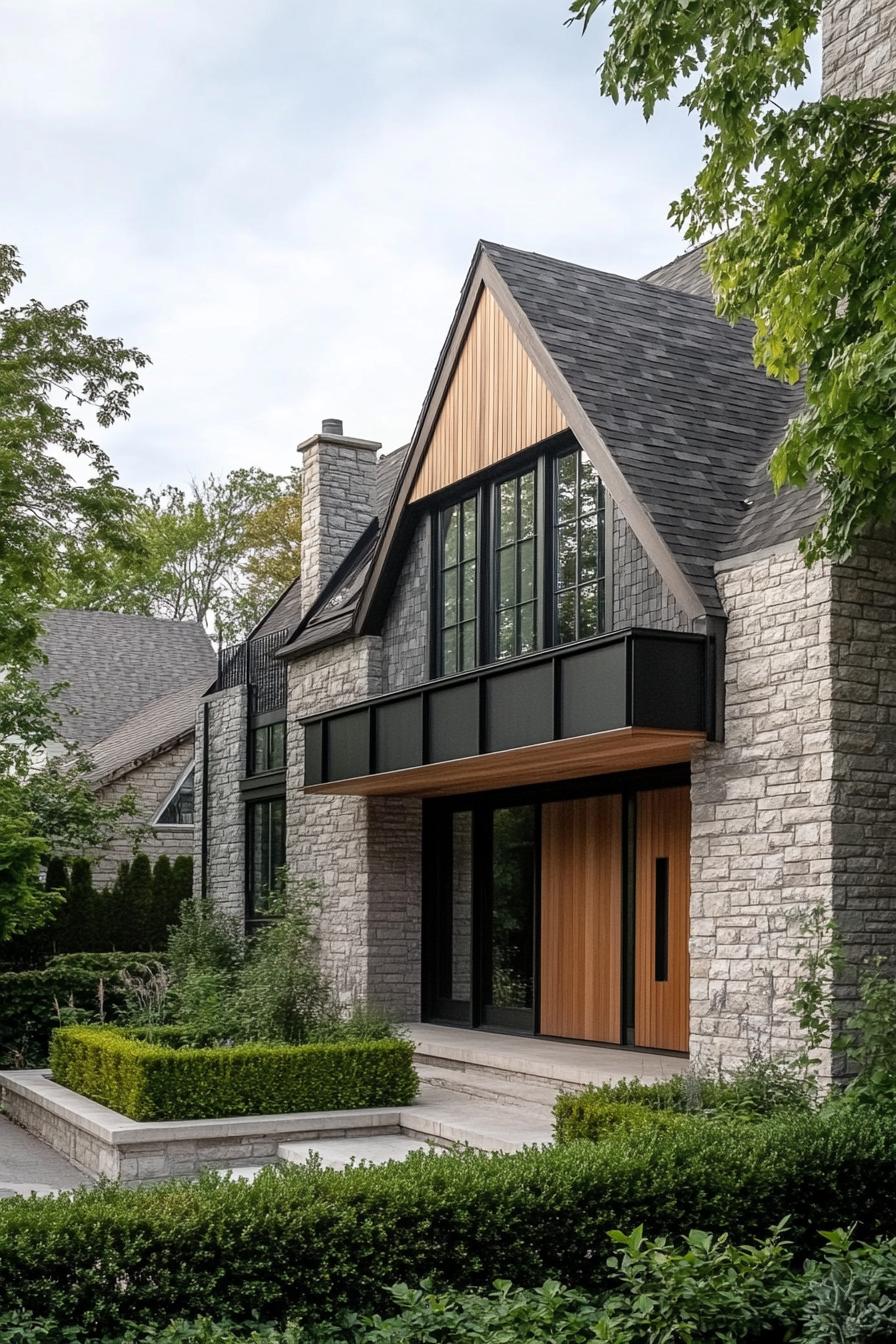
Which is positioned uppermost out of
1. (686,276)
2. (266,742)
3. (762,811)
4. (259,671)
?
(686,276)

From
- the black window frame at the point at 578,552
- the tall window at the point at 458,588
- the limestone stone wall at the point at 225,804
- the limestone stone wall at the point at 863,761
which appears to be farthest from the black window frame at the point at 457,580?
the limestone stone wall at the point at 225,804

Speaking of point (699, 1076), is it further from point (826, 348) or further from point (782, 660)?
point (826, 348)

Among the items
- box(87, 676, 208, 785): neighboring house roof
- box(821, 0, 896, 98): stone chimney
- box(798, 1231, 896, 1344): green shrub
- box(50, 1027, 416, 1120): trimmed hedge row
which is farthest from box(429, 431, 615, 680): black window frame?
box(87, 676, 208, 785): neighboring house roof

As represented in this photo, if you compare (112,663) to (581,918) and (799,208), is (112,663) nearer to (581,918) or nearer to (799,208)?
(581,918)

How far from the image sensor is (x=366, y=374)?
1613 inches

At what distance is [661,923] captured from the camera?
A: 13.7 meters

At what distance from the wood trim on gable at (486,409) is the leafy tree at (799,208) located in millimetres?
4817

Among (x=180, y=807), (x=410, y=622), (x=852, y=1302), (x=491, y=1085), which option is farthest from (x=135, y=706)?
(x=852, y=1302)

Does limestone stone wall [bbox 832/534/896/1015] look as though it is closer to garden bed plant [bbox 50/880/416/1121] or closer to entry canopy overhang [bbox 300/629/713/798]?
entry canopy overhang [bbox 300/629/713/798]

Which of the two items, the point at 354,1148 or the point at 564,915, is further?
the point at 564,915

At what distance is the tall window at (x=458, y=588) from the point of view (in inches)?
625

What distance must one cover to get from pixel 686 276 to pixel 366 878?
29.2ft

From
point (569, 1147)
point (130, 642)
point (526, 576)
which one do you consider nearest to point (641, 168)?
point (526, 576)

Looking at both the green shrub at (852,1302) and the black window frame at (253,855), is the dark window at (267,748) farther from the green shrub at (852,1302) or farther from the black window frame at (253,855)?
the green shrub at (852,1302)
